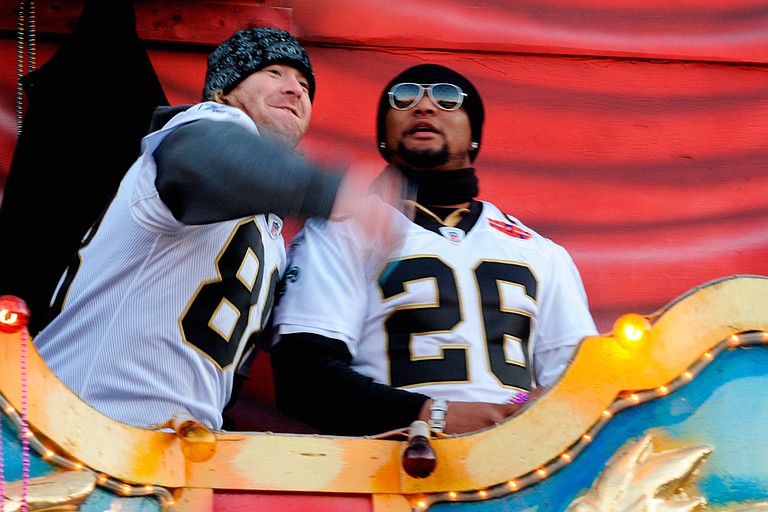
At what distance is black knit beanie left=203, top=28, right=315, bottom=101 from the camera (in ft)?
10.2

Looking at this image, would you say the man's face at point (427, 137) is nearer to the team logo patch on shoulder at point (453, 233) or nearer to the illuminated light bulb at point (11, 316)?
the team logo patch on shoulder at point (453, 233)

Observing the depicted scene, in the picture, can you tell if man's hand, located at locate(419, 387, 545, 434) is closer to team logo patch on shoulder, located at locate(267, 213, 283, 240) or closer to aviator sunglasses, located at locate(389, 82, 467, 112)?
team logo patch on shoulder, located at locate(267, 213, 283, 240)

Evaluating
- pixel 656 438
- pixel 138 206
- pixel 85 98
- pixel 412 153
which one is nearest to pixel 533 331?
pixel 412 153

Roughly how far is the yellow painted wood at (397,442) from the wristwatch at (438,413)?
349 mm

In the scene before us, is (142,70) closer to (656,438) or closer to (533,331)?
(533,331)

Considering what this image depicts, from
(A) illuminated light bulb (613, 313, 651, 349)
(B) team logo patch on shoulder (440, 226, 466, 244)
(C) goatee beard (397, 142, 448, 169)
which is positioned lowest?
(B) team logo patch on shoulder (440, 226, 466, 244)

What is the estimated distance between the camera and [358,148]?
→ 3.92 meters

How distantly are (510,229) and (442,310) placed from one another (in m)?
0.40

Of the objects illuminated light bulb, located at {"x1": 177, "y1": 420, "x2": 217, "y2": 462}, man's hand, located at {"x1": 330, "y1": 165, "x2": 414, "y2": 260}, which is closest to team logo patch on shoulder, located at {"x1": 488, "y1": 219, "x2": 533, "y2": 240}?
man's hand, located at {"x1": 330, "y1": 165, "x2": 414, "y2": 260}

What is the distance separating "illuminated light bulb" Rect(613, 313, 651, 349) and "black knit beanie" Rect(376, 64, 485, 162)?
43.0 inches

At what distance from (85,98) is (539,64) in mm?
1455

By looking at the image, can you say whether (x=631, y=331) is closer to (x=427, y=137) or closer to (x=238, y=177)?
(x=238, y=177)

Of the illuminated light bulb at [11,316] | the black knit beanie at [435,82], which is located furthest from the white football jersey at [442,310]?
the illuminated light bulb at [11,316]

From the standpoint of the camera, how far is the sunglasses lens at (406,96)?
134 inches
